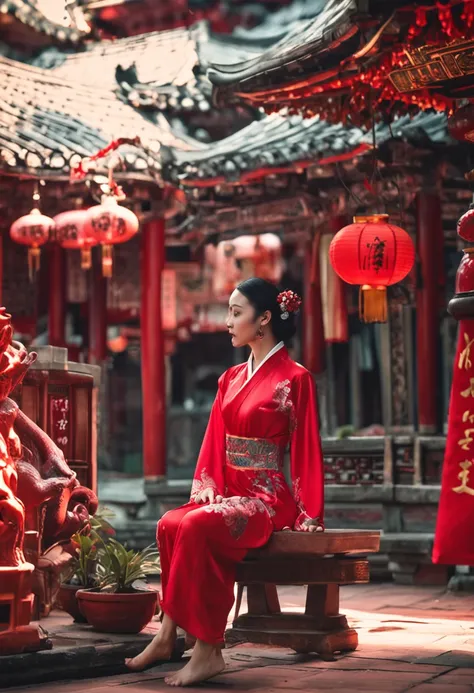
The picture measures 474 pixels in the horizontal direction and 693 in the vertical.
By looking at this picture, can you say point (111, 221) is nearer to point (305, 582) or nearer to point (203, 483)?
point (203, 483)

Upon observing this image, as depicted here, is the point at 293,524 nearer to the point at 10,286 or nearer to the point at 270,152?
the point at 270,152

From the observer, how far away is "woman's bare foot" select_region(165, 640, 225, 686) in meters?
5.30

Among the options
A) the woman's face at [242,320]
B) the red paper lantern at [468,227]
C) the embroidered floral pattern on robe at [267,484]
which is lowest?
the embroidered floral pattern on robe at [267,484]

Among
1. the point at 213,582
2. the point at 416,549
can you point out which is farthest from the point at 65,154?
the point at 213,582

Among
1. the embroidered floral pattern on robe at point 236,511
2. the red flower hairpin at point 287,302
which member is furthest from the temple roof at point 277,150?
the embroidered floral pattern on robe at point 236,511

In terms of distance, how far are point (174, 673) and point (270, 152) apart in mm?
7830

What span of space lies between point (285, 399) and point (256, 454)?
0.30 m

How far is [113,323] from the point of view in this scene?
1878cm

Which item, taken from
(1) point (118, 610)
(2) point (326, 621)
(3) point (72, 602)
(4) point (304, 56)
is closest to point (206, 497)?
(1) point (118, 610)

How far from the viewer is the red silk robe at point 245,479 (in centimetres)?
555

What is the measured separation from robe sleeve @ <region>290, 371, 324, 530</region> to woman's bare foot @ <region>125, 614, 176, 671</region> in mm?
812

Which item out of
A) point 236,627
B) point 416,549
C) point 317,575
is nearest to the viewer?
point 317,575

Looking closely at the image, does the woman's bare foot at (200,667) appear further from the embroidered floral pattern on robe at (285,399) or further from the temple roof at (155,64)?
the temple roof at (155,64)

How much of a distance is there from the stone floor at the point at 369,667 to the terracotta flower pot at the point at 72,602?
33.6 inches
